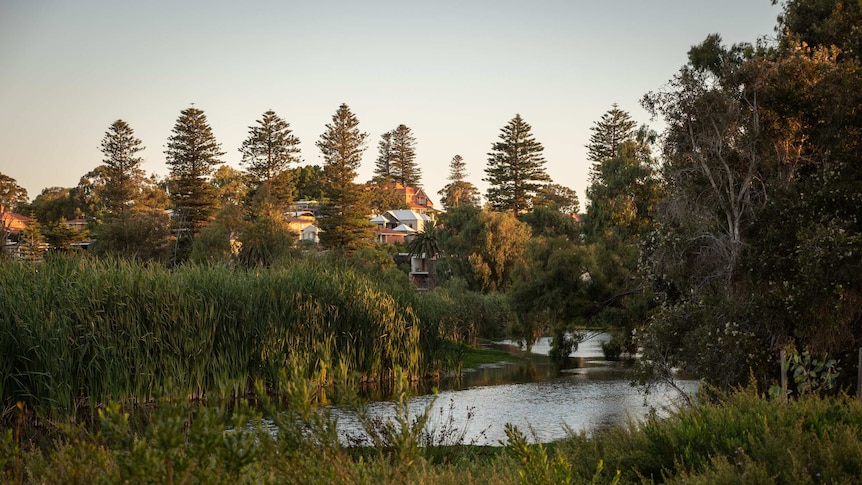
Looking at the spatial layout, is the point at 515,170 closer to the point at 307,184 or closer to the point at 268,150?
the point at 268,150

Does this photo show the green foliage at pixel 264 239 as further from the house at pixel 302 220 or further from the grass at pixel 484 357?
the house at pixel 302 220

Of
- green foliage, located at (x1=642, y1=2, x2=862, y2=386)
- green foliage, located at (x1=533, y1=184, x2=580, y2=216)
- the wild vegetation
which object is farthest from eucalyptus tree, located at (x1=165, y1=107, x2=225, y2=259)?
green foliage, located at (x1=642, y1=2, x2=862, y2=386)

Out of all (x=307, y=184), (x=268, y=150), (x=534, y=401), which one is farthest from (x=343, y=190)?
(x=307, y=184)

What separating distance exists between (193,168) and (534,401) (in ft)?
150

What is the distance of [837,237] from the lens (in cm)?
1028

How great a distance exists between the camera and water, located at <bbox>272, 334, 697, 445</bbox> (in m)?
13.1

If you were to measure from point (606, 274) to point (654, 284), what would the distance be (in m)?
10.0

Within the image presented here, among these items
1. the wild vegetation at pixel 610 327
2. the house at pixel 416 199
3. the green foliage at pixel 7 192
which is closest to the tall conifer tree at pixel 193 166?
the green foliage at pixel 7 192

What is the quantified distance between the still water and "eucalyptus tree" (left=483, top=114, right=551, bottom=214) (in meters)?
43.0

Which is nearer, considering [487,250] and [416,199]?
[487,250]

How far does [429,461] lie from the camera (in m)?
5.88

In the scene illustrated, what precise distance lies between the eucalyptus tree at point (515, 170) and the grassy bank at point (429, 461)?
195 ft

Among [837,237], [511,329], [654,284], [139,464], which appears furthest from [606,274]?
[139,464]

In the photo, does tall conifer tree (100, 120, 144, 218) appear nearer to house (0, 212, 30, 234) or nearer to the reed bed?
house (0, 212, 30, 234)
